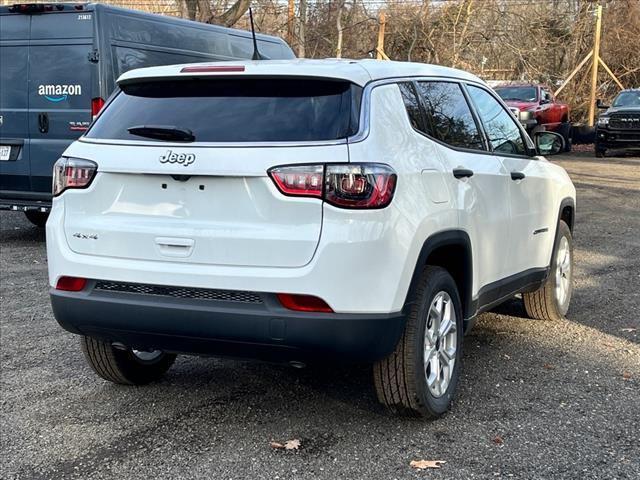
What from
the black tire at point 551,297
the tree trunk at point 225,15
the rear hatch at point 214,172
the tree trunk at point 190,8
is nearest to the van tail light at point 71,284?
the rear hatch at point 214,172

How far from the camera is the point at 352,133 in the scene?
348cm

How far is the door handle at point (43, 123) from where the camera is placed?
8.55 meters

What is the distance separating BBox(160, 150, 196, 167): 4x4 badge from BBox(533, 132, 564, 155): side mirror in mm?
3201

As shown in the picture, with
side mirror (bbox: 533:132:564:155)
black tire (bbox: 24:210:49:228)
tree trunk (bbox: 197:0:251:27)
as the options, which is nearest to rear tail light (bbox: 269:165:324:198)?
side mirror (bbox: 533:132:564:155)

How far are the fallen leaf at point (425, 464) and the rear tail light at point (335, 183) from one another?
1160 millimetres

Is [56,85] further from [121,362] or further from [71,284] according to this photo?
[71,284]

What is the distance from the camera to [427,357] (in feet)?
12.9

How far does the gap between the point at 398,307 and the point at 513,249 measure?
164cm

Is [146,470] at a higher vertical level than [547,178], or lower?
lower

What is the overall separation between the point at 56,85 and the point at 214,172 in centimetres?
569

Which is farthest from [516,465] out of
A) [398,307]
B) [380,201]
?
[380,201]

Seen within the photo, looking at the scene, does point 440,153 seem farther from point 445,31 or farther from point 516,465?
point 445,31

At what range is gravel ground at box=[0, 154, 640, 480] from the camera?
11.6ft

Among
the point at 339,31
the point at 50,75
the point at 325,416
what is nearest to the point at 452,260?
the point at 325,416
